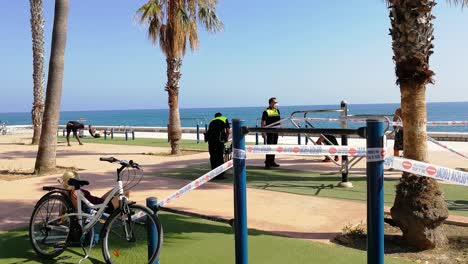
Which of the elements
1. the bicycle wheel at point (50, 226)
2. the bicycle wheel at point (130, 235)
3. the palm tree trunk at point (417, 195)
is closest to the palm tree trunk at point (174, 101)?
the bicycle wheel at point (50, 226)

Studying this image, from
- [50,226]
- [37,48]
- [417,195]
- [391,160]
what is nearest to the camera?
[391,160]

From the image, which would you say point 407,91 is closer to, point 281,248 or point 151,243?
point 281,248

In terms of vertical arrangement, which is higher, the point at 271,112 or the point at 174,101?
→ the point at 174,101

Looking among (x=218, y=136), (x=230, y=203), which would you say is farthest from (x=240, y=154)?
(x=218, y=136)

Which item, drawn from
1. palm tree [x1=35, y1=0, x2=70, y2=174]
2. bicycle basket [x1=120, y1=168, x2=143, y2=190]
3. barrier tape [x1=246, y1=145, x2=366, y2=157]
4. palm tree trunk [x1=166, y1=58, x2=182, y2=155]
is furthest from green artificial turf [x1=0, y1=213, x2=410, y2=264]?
palm tree trunk [x1=166, y1=58, x2=182, y2=155]

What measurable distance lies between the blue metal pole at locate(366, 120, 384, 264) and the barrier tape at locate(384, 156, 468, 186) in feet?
1.71

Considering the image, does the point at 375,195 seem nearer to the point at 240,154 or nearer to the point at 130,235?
the point at 240,154

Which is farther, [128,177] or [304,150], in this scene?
[128,177]

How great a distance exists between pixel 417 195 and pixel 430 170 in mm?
1407

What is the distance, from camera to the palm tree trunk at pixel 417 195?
187 inches

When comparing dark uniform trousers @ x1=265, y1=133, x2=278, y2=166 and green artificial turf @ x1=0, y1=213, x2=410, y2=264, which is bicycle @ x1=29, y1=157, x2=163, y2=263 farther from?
dark uniform trousers @ x1=265, y1=133, x2=278, y2=166

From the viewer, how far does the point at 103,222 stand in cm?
453

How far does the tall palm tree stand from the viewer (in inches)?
187

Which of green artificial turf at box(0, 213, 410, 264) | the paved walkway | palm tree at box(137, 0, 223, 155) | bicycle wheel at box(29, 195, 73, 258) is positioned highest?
palm tree at box(137, 0, 223, 155)
